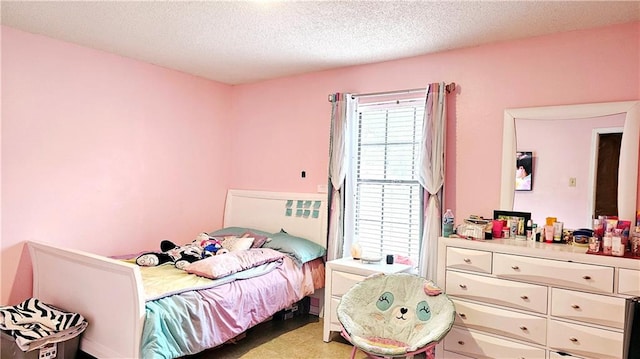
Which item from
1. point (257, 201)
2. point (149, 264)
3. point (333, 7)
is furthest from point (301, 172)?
point (333, 7)

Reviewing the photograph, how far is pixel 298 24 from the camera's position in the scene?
285 centimetres

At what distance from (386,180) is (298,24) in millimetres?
1611

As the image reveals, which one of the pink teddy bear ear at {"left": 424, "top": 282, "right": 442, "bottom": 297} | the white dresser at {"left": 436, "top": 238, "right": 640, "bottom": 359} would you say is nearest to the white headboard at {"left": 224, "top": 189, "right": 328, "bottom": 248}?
the pink teddy bear ear at {"left": 424, "top": 282, "right": 442, "bottom": 297}

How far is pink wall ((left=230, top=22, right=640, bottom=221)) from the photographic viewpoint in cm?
279

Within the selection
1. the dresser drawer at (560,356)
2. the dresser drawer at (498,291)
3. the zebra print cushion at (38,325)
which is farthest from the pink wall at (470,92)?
the zebra print cushion at (38,325)

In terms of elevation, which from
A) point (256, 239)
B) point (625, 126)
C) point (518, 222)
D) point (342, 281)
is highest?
point (625, 126)

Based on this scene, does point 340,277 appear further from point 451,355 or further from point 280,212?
point 280,212

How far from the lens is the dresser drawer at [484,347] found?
254 centimetres

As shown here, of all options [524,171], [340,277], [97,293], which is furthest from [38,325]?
[524,171]

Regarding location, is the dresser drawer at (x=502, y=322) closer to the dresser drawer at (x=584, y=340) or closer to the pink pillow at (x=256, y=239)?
the dresser drawer at (x=584, y=340)

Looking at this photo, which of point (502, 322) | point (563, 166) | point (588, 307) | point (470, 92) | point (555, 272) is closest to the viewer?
point (588, 307)

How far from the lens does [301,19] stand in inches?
109

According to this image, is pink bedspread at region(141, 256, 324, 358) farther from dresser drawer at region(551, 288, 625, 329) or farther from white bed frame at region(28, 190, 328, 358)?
dresser drawer at region(551, 288, 625, 329)

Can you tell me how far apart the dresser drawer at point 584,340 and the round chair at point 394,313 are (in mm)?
589
